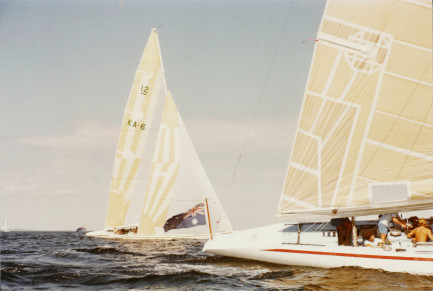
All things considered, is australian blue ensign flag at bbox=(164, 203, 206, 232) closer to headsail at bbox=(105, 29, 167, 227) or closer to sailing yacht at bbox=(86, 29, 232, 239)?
sailing yacht at bbox=(86, 29, 232, 239)

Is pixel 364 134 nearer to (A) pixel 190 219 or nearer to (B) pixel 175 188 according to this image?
(A) pixel 190 219

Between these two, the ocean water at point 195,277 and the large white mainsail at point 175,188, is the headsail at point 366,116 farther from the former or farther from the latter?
the large white mainsail at point 175,188

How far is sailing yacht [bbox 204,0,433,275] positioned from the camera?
12211 mm

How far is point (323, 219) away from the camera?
545 inches

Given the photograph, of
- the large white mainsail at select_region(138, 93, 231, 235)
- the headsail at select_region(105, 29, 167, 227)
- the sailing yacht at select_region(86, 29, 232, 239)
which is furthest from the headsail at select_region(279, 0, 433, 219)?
the headsail at select_region(105, 29, 167, 227)

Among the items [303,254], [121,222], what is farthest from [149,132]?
[303,254]

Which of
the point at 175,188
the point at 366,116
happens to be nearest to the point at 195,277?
the point at 366,116

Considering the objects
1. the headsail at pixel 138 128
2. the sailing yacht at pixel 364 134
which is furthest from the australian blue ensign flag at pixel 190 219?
the sailing yacht at pixel 364 134

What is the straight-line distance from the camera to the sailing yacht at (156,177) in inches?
998

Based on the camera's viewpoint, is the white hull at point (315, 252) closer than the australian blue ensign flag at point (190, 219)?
Yes

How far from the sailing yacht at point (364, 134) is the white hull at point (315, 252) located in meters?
0.03

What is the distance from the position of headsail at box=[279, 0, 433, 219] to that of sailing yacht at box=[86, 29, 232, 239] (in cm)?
1012

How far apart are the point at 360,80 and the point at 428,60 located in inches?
Answer: 77.0

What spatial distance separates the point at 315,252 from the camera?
13289mm
